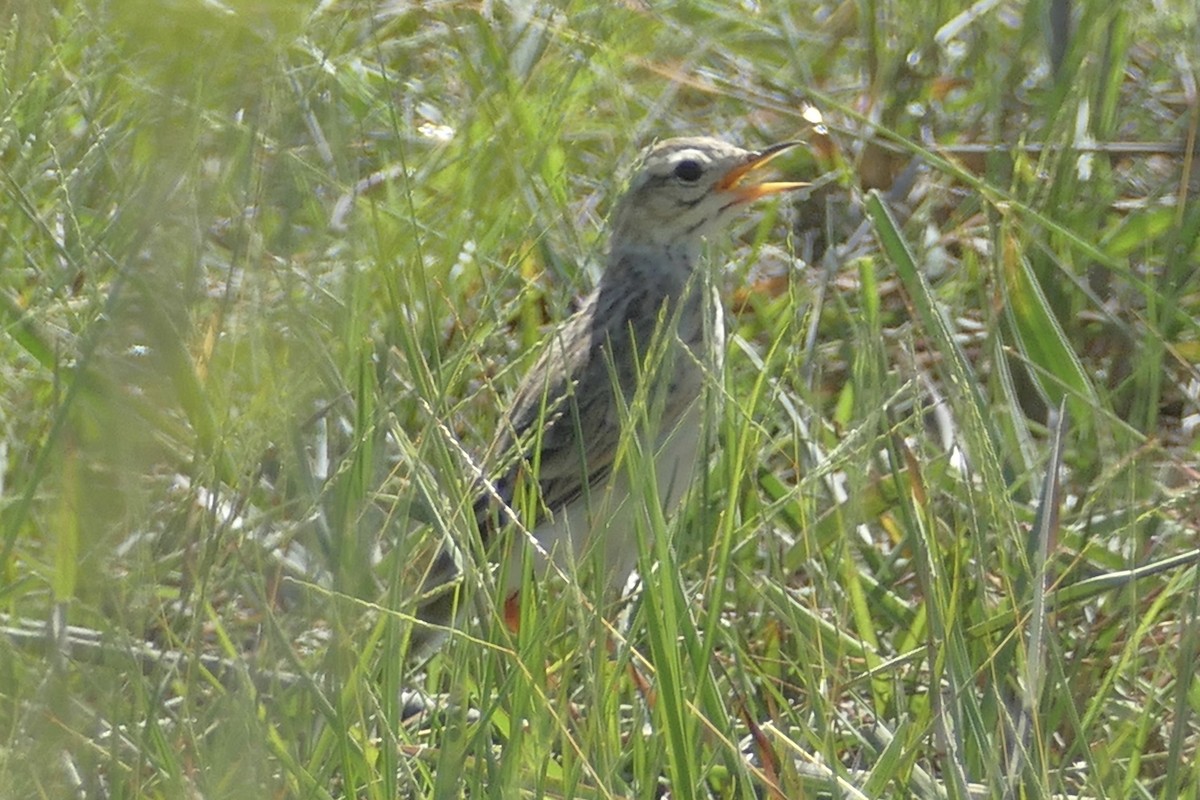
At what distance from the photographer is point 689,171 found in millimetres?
4410

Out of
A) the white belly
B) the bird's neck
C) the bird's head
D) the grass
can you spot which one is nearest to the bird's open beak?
the bird's head

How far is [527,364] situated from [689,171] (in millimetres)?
639

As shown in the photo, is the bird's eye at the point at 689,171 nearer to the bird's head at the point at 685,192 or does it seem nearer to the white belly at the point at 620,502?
the bird's head at the point at 685,192

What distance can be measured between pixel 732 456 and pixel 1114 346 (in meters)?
1.99

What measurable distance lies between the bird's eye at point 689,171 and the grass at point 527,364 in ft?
1.09

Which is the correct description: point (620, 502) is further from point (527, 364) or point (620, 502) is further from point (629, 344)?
point (527, 364)

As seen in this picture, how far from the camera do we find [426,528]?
3.58 meters

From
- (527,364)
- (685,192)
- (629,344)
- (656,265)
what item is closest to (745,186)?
(685,192)

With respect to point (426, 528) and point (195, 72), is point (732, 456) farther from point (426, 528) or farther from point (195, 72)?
point (195, 72)

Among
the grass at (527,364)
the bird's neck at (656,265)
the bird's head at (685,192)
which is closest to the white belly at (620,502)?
the grass at (527,364)

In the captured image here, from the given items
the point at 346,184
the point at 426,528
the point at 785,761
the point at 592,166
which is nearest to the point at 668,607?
the point at 785,761

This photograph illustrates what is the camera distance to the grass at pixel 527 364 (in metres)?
1.84

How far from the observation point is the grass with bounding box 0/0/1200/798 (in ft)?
6.05

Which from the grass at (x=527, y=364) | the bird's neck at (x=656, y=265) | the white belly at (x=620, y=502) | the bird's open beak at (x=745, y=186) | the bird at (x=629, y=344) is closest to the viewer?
the grass at (x=527, y=364)
